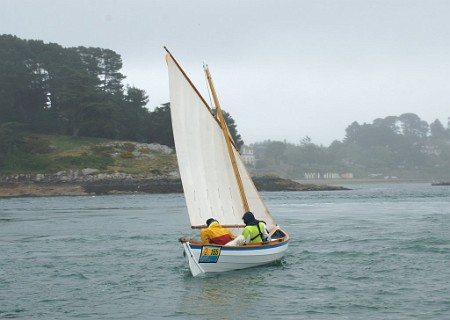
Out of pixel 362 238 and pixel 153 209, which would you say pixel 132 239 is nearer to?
pixel 362 238

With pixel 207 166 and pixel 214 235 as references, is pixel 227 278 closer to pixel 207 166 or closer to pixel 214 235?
pixel 214 235

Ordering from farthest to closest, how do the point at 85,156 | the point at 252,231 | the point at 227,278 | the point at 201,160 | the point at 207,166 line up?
the point at 85,156
the point at 207,166
the point at 201,160
the point at 252,231
the point at 227,278

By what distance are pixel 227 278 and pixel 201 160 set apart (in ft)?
21.6

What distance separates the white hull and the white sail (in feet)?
11.2

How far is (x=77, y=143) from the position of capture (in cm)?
13050

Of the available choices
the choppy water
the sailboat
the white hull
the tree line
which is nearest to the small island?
the tree line

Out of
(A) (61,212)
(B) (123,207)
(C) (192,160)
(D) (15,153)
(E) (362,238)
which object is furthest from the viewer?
(D) (15,153)

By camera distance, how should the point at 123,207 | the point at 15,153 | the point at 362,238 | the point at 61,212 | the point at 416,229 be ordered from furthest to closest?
the point at 15,153
the point at 123,207
the point at 61,212
the point at 416,229
the point at 362,238

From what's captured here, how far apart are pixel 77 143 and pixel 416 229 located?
94340mm

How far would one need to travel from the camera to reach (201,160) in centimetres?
3167

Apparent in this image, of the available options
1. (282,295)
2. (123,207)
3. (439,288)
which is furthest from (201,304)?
(123,207)

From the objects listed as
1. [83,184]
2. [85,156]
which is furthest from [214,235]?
[85,156]

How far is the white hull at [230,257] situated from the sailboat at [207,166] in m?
0.25

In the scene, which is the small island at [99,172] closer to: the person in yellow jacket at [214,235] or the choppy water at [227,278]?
the choppy water at [227,278]
